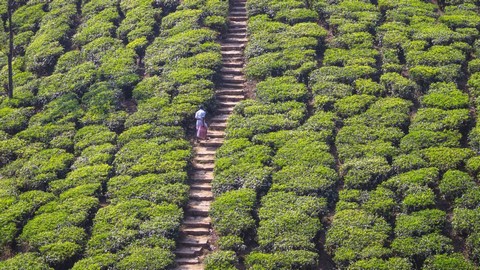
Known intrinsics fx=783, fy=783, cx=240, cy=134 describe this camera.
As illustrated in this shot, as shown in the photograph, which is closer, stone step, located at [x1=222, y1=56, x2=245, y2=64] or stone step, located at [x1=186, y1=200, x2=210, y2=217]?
stone step, located at [x1=186, y1=200, x2=210, y2=217]

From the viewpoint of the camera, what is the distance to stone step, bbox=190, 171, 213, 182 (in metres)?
23.0

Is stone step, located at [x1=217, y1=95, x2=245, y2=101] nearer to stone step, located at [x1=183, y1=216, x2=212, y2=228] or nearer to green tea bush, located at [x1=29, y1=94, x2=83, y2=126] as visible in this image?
green tea bush, located at [x1=29, y1=94, x2=83, y2=126]

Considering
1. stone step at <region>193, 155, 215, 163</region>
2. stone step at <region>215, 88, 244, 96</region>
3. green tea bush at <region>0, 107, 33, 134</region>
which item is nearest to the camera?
stone step at <region>193, 155, 215, 163</region>

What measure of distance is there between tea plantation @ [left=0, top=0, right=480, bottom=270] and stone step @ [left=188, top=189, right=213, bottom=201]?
35 cm

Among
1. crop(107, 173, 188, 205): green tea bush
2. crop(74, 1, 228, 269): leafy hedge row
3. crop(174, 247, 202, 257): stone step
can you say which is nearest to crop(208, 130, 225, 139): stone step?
crop(74, 1, 228, 269): leafy hedge row

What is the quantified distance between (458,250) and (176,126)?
31.5ft

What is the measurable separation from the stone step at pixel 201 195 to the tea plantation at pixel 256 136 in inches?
13.7

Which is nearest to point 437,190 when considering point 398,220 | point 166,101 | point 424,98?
point 398,220

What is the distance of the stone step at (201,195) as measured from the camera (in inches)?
879

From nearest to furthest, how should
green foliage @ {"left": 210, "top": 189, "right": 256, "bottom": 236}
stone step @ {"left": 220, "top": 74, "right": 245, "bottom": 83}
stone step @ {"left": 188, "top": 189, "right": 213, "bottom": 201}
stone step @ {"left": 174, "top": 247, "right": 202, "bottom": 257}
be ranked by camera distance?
stone step @ {"left": 174, "top": 247, "right": 202, "bottom": 257}, green foliage @ {"left": 210, "top": 189, "right": 256, "bottom": 236}, stone step @ {"left": 188, "top": 189, "right": 213, "bottom": 201}, stone step @ {"left": 220, "top": 74, "right": 245, "bottom": 83}

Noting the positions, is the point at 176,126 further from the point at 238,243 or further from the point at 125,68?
the point at 238,243

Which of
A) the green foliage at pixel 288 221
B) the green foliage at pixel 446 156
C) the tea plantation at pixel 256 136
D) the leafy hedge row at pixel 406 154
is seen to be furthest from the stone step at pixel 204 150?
the green foliage at pixel 446 156

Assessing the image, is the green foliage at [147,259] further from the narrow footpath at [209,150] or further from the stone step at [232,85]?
the stone step at [232,85]

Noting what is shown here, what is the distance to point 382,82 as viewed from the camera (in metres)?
25.5
